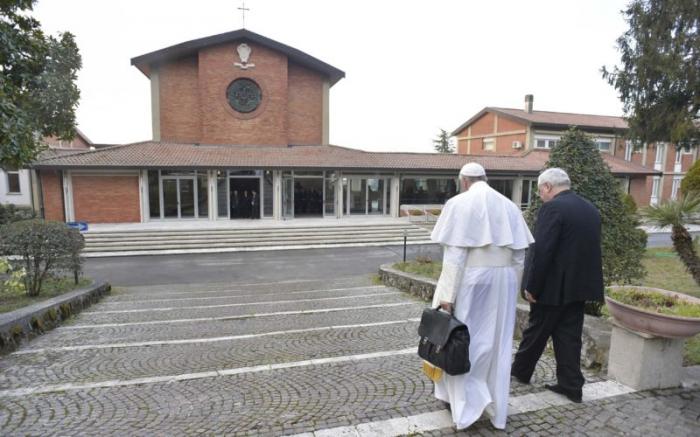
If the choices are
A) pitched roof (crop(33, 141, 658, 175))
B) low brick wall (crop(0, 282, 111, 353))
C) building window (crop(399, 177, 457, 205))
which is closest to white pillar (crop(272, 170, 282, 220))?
pitched roof (crop(33, 141, 658, 175))

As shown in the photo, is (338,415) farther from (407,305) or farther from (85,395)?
(407,305)

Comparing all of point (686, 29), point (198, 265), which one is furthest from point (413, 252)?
point (686, 29)

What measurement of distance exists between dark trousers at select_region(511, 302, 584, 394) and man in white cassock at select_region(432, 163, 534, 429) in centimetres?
50

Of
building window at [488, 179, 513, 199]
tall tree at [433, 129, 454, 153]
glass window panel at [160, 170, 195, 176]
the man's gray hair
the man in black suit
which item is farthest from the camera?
tall tree at [433, 129, 454, 153]

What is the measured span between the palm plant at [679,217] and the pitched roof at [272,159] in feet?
62.2

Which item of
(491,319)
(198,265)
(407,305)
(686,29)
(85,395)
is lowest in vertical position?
(198,265)

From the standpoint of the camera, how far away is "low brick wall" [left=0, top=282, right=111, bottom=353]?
4.70m

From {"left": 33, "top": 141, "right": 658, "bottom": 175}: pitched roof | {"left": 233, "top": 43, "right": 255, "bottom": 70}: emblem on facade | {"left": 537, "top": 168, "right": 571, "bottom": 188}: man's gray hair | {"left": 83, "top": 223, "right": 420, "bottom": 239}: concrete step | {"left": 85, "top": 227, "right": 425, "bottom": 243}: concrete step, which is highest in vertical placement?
{"left": 233, "top": 43, "right": 255, "bottom": 70}: emblem on facade

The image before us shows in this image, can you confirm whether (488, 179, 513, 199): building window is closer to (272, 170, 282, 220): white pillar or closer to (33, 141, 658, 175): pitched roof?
(33, 141, 658, 175): pitched roof

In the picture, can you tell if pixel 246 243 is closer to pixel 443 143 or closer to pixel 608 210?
pixel 608 210

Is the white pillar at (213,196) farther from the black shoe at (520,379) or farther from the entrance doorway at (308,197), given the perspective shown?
the black shoe at (520,379)

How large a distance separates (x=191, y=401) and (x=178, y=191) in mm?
21080

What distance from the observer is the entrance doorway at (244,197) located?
909 inches

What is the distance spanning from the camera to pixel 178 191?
2231 centimetres
